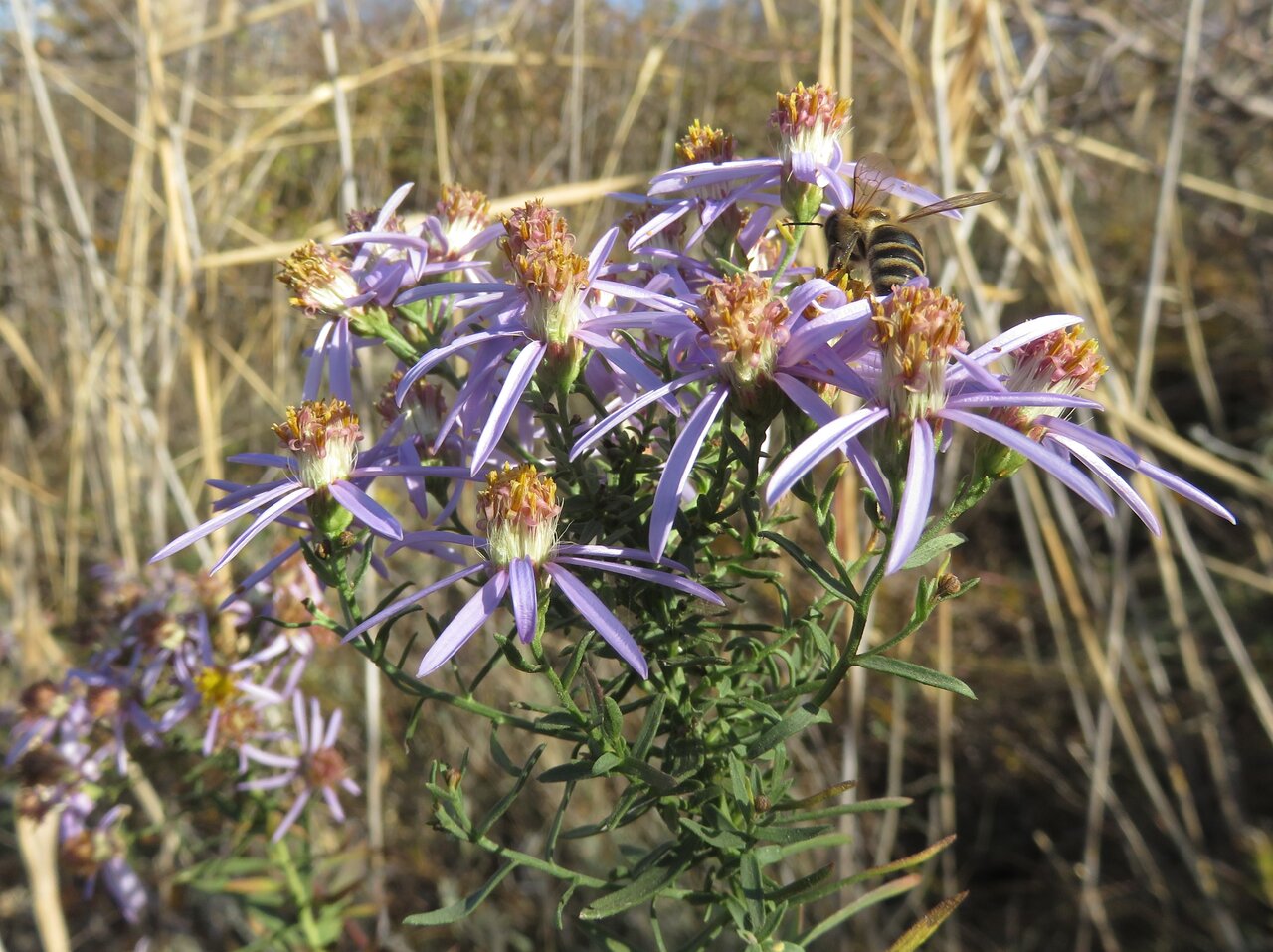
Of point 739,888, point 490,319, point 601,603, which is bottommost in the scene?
point 739,888

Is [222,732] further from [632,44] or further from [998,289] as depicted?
[632,44]

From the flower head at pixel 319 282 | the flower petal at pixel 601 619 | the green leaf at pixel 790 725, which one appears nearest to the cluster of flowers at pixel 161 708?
the flower head at pixel 319 282

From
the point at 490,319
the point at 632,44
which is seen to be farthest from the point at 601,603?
the point at 632,44

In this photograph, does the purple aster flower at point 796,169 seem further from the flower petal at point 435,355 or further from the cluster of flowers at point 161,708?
the cluster of flowers at point 161,708

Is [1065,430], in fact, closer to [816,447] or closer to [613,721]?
[816,447]

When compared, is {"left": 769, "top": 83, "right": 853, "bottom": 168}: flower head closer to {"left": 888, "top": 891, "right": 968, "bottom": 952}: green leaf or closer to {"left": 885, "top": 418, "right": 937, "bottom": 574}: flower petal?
{"left": 885, "top": 418, "right": 937, "bottom": 574}: flower petal

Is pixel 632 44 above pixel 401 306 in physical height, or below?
above
